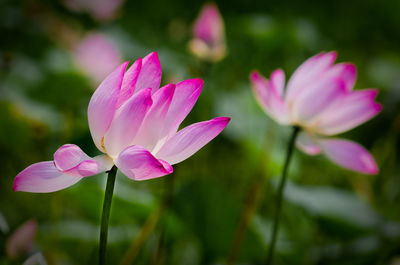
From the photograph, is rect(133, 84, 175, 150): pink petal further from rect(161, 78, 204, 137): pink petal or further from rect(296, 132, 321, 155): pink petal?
rect(296, 132, 321, 155): pink petal

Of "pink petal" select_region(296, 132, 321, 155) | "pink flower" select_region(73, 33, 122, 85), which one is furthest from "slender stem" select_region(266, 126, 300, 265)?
"pink flower" select_region(73, 33, 122, 85)

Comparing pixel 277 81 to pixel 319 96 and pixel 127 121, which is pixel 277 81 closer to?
pixel 319 96

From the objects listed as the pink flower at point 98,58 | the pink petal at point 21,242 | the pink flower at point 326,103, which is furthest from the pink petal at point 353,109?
the pink flower at point 98,58

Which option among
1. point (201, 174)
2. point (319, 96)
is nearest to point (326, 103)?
point (319, 96)

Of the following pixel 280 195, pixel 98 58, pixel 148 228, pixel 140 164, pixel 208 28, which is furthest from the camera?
pixel 98 58

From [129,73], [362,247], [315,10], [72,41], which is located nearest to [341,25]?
[315,10]

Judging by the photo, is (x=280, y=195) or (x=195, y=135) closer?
(x=195, y=135)

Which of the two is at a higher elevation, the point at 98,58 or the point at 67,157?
the point at 67,157
